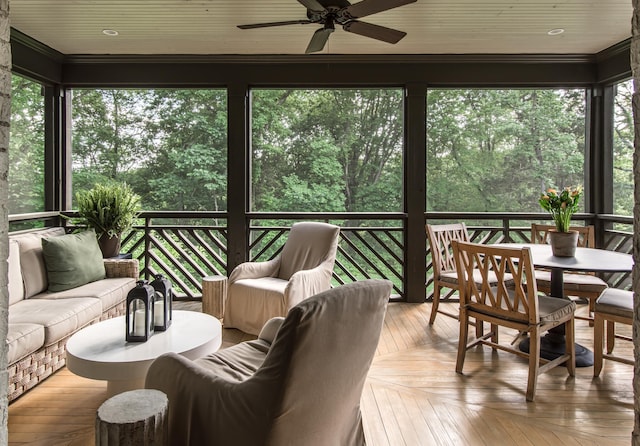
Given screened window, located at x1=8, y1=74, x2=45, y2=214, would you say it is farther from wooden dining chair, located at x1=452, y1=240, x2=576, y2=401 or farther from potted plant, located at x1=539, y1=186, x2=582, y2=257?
potted plant, located at x1=539, y1=186, x2=582, y2=257

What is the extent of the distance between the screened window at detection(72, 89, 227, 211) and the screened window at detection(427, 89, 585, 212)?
12.2 feet

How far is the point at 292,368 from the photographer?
1204 mm

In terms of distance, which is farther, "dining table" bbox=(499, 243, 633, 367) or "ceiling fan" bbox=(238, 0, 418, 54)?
"dining table" bbox=(499, 243, 633, 367)

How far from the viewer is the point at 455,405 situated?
2283 millimetres

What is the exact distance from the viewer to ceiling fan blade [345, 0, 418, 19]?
7.79ft

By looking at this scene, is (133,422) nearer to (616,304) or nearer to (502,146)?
(616,304)

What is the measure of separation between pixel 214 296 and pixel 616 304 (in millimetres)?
3132

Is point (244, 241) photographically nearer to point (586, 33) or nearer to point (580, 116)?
point (586, 33)

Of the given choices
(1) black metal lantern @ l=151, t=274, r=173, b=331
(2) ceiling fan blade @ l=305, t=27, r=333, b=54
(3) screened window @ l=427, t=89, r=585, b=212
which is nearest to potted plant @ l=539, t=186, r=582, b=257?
(2) ceiling fan blade @ l=305, t=27, r=333, b=54

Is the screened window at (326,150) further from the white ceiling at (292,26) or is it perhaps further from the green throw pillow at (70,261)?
the green throw pillow at (70,261)

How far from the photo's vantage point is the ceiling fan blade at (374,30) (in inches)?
108

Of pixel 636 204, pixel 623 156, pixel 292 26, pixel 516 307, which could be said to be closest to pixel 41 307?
pixel 292 26

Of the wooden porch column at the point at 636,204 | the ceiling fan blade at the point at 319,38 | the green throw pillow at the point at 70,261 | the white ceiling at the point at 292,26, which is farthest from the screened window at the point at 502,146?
the wooden porch column at the point at 636,204

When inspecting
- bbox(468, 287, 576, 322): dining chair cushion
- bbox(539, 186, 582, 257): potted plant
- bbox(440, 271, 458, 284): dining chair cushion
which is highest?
bbox(539, 186, 582, 257): potted plant
